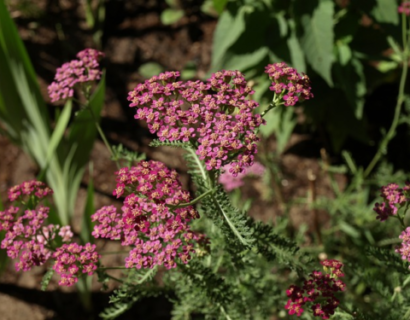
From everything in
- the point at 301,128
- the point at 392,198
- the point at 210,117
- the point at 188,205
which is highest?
the point at 210,117

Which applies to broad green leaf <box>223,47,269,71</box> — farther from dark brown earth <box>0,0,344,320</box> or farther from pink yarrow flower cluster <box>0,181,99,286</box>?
pink yarrow flower cluster <box>0,181,99,286</box>

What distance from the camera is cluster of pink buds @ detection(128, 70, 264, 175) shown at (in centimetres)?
108

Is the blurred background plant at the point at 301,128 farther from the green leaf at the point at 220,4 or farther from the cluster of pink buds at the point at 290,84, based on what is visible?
the cluster of pink buds at the point at 290,84

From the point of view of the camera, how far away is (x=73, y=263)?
1.19 meters

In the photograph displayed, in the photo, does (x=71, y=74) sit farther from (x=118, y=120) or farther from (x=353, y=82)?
(x=118, y=120)

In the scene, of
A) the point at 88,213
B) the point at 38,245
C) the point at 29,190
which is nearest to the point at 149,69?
the point at 88,213

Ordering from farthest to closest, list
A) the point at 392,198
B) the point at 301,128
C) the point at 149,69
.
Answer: the point at 149,69, the point at 301,128, the point at 392,198

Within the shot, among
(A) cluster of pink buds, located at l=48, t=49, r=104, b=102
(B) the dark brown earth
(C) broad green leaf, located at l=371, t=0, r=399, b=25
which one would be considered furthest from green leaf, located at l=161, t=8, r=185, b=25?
A: (A) cluster of pink buds, located at l=48, t=49, r=104, b=102

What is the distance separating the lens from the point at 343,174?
272 cm

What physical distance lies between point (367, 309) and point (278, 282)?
1.11 ft

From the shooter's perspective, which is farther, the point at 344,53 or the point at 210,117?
the point at 344,53

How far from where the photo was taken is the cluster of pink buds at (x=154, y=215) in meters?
1.11

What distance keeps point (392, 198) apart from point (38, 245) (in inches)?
34.1

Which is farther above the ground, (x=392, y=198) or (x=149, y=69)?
(x=392, y=198)
